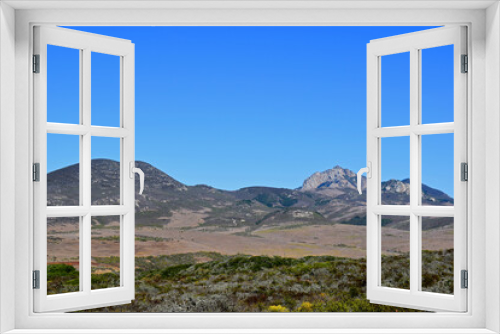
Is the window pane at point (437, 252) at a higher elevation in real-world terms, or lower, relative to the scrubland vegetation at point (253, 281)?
higher

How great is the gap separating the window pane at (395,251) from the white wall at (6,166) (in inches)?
234

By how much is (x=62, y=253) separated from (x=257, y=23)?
6494 mm

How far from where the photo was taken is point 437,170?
23.6 ft

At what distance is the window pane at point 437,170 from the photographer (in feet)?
21.9

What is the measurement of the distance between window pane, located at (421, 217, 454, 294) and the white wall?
568cm

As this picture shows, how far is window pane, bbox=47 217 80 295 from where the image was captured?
23.2 ft

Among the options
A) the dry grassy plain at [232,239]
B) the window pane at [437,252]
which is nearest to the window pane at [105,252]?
the dry grassy plain at [232,239]

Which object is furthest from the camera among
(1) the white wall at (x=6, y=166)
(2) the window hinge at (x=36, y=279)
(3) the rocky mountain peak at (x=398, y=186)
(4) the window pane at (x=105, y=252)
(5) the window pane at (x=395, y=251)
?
(4) the window pane at (x=105, y=252)

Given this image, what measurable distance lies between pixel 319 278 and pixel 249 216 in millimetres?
1881

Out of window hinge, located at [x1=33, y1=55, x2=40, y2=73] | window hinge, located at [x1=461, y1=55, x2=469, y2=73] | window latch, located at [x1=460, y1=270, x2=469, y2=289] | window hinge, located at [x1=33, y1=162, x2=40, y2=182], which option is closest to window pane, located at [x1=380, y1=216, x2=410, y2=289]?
window latch, located at [x1=460, y1=270, x2=469, y2=289]

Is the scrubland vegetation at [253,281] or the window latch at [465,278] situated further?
the scrubland vegetation at [253,281]

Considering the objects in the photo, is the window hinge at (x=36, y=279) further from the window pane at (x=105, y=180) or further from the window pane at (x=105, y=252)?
the window pane at (x=105, y=252)

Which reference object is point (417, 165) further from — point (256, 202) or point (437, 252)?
point (256, 202)

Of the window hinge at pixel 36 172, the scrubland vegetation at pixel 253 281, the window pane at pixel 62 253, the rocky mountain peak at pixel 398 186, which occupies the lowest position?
the scrubland vegetation at pixel 253 281
